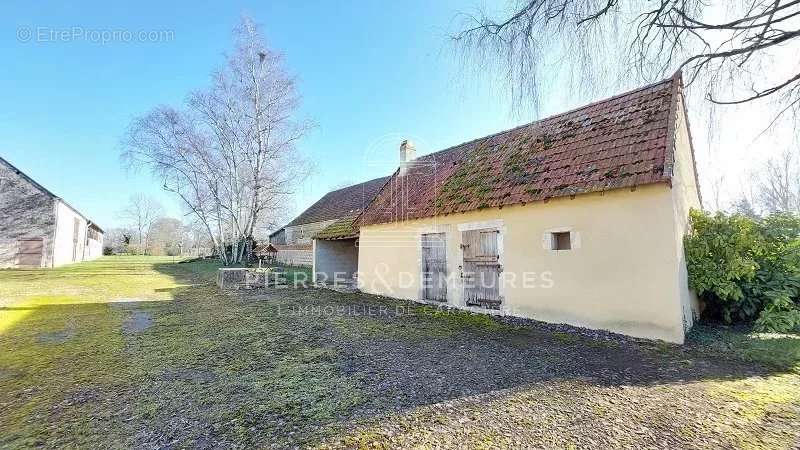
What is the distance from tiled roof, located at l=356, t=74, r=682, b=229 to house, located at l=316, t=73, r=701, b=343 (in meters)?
0.03

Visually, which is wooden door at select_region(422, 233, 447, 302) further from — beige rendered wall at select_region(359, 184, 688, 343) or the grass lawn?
the grass lawn

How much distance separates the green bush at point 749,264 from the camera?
546cm

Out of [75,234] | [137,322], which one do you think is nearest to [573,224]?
[137,322]

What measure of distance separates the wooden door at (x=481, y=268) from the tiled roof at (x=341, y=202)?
12.9m

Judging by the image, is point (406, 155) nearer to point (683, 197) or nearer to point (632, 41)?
point (683, 197)

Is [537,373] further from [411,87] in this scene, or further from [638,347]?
[411,87]

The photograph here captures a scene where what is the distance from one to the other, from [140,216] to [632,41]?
65.9 metres

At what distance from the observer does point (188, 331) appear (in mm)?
6129

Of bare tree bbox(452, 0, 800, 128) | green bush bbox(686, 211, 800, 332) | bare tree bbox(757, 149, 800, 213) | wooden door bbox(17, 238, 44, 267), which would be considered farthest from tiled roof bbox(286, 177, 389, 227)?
bare tree bbox(757, 149, 800, 213)

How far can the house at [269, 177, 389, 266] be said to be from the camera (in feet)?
72.2

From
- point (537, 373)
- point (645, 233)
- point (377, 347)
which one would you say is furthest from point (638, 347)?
point (377, 347)

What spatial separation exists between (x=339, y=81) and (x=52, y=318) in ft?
32.3

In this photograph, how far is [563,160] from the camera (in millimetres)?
6922

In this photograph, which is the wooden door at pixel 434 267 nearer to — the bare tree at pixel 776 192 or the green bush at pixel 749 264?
the green bush at pixel 749 264
